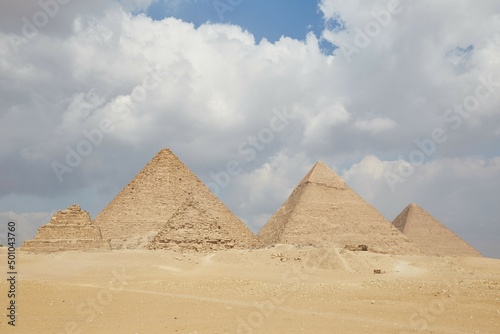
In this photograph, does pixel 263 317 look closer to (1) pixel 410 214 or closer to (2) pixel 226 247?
(2) pixel 226 247

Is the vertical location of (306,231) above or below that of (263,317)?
above

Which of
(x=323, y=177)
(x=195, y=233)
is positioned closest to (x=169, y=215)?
(x=195, y=233)

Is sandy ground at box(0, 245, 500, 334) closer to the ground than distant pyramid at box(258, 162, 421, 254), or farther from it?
closer to the ground

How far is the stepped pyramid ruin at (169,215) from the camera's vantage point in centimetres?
2650

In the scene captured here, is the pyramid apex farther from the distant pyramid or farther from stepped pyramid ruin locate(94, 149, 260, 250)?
stepped pyramid ruin locate(94, 149, 260, 250)

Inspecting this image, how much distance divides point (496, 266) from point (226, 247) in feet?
67.9

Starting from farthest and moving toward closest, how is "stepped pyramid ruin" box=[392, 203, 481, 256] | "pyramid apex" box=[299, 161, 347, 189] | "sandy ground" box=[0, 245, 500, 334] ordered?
"stepped pyramid ruin" box=[392, 203, 481, 256]
"pyramid apex" box=[299, 161, 347, 189]
"sandy ground" box=[0, 245, 500, 334]

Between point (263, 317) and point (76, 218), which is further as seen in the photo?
point (76, 218)

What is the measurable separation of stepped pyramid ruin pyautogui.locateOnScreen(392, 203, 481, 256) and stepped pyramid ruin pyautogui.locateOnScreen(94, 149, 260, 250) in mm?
26166

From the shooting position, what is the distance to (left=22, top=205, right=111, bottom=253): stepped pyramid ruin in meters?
25.4

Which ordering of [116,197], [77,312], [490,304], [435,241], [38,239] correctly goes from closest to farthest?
[77,312]
[490,304]
[38,239]
[116,197]
[435,241]

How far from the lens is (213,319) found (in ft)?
28.0

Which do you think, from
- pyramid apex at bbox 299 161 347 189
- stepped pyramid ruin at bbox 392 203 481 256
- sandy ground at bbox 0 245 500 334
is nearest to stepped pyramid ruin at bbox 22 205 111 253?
sandy ground at bbox 0 245 500 334

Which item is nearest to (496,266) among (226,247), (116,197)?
(226,247)
